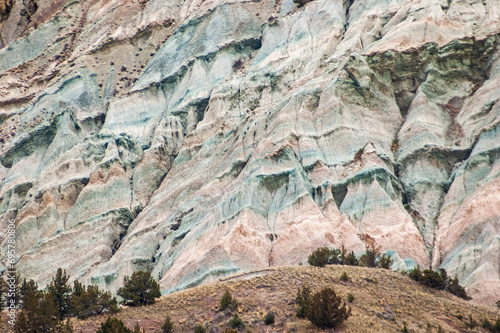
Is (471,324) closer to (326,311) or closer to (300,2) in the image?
(326,311)

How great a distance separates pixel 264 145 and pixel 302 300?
23.7 meters

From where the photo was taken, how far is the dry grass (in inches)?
1145

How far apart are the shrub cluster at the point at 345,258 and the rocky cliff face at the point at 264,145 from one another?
4.74ft

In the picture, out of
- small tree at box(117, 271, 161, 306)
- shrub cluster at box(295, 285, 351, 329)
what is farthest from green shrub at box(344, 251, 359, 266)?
small tree at box(117, 271, 161, 306)

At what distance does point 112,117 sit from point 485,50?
46.4 metres

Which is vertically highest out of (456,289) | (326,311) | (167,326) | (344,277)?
(344,277)

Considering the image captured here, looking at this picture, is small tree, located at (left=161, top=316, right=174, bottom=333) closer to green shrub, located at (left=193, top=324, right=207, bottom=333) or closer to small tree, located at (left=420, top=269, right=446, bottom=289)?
green shrub, located at (left=193, top=324, right=207, bottom=333)

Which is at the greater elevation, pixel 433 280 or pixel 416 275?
pixel 416 275

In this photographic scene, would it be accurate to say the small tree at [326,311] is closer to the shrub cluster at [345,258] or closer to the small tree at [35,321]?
the shrub cluster at [345,258]

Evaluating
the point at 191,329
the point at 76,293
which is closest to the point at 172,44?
the point at 76,293

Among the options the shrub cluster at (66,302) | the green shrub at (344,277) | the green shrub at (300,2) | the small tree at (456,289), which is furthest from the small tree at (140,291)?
the green shrub at (300,2)

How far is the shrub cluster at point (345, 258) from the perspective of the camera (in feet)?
123

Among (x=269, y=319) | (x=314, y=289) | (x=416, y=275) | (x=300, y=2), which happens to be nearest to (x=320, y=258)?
(x=314, y=289)

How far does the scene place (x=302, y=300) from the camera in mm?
30203
